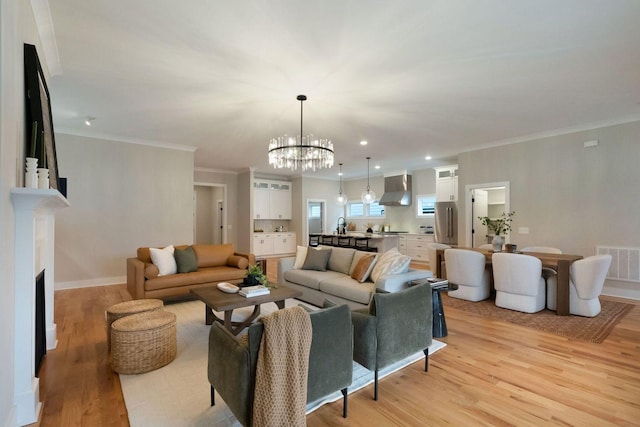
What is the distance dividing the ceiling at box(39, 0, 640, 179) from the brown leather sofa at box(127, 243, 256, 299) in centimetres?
221

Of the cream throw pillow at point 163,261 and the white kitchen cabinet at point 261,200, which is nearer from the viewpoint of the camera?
the cream throw pillow at point 163,261

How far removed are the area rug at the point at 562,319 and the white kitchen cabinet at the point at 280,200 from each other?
279 inches

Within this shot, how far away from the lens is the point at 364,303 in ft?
12.0

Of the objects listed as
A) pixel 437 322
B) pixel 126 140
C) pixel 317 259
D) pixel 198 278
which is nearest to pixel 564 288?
pixel 437 322

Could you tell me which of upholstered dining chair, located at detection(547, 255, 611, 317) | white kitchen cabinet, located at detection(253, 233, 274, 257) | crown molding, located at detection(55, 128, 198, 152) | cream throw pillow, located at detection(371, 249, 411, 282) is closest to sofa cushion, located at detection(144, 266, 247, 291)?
cream throw pillow, located at detection(371, 249, 411, 282)

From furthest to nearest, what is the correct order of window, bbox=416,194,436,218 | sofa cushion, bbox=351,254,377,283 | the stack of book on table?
window, bbox=416,194,436,218 → sofa cushion, bbox=351,254,377,283 → the stack of book on table

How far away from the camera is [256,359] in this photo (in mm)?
1647

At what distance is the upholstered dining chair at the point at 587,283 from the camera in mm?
3826

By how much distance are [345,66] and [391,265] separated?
7.76 feet

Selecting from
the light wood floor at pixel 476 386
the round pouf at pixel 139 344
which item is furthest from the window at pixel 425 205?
the round pouf at pixel 139 344

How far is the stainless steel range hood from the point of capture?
30.4ft

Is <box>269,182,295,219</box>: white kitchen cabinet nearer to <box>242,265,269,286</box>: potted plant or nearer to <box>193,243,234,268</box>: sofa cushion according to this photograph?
<box>193,243,234,268</box>: sofa cushion

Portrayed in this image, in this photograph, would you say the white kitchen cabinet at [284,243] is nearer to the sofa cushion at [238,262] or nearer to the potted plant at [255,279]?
the sofa cushion at [238,262]

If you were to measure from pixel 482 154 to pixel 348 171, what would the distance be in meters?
4.29
